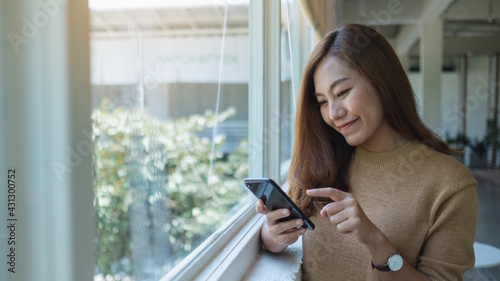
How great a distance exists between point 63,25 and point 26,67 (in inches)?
2.5

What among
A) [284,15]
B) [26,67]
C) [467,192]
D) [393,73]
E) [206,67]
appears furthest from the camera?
[284,15]

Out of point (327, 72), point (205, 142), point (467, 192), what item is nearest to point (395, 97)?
point (327, 72)

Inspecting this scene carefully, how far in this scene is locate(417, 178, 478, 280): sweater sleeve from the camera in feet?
3.08

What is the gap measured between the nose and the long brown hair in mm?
102

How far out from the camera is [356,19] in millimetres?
6801

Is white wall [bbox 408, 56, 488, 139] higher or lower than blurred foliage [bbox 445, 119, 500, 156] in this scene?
higher

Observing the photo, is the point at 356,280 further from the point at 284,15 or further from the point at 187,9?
the point at 284,15

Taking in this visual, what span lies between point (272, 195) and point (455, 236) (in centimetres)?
43

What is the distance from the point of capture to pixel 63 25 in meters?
0.48

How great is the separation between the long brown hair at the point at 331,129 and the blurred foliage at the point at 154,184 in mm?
286

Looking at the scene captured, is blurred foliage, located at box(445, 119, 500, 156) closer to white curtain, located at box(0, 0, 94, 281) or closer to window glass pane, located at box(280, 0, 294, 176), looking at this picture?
window glass pane, located at box(280, 0, 294, 176)

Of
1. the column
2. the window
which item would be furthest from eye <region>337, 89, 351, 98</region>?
the column

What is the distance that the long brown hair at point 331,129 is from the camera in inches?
42.5

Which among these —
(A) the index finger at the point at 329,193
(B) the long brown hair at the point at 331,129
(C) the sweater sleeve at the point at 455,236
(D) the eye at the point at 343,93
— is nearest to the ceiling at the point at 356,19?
(B) the long brown hair at the point at 331,129
